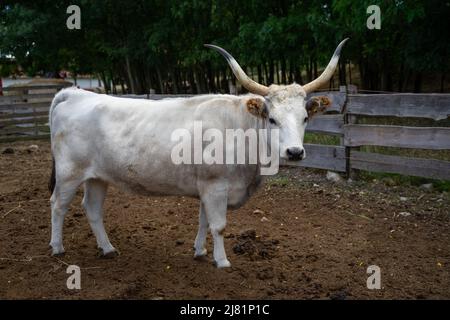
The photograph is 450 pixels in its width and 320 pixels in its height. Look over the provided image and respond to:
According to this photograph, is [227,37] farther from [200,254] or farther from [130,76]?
[200,254]

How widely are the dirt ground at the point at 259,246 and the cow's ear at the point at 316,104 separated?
1486mm

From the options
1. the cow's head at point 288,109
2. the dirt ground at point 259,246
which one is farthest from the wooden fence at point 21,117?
the cow's head at point 288,109

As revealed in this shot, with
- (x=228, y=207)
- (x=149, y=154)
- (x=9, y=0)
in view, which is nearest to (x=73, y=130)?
(x=149, y=154)

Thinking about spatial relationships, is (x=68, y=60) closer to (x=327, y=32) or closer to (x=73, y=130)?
(x=327, y=32)

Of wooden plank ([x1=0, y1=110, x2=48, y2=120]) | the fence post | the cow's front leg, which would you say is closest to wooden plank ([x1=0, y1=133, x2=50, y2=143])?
wooden plank ([x1=0, y1=110, x2=48, y2=120])

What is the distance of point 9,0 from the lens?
17.8 meters

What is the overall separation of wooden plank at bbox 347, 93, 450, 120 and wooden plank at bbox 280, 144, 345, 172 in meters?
0.73

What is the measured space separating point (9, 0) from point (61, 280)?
16.9 meters

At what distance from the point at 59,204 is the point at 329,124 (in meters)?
4.76

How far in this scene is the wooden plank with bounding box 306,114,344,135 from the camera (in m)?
7.66

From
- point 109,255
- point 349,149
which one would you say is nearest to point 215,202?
point 109,255

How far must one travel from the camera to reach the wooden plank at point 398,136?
20.5 ft

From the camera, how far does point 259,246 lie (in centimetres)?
496

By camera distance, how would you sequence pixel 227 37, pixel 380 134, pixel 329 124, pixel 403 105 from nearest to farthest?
pixel 403 105, pixel 380 134, pixel 329 124, pixel 227 37
